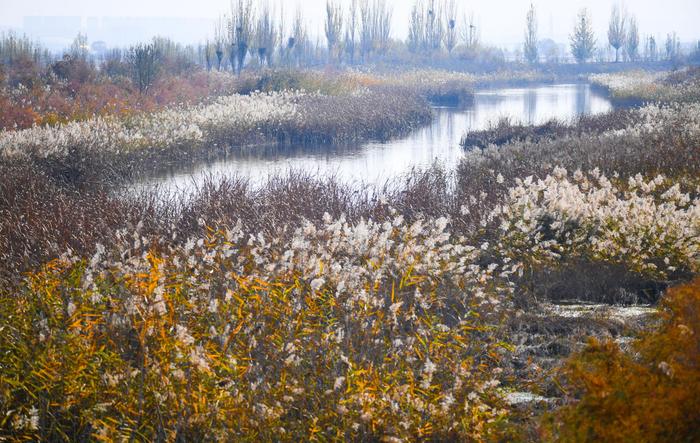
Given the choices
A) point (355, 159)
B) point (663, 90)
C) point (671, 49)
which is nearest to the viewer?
point (355, 159)

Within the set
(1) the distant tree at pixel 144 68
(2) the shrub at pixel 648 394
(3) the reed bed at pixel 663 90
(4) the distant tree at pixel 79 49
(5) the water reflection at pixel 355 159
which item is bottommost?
(5) the water reflection at pixel 355 159

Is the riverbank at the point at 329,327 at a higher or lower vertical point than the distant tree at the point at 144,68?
lower

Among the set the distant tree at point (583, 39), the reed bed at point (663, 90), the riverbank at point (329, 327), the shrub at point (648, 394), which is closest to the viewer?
the shrub at point (648, 394)

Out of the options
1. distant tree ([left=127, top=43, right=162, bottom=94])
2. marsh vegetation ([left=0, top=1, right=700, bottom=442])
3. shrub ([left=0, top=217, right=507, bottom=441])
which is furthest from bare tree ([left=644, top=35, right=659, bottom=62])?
shrub ([left=0, top=217, right=507, bottom=441])

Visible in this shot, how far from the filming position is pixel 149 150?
751 inches

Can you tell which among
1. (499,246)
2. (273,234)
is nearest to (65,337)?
(273,234)

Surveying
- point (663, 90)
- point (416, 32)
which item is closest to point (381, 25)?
point (416, 32)

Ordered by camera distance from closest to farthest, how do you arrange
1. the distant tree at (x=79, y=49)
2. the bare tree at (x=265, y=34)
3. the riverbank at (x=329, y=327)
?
the riverbank at (x=329, y=327) → the distant tree at (x=79, y=49) → the bare tree at (x=265, y=34)

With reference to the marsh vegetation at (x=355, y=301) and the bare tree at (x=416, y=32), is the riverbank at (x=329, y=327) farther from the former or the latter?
the bare tree at (x=416, y=32)

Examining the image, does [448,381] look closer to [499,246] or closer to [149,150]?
[499,246]

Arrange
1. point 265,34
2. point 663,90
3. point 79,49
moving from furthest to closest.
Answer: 1. point 79,49
2. point 265,34
3. point 663,90

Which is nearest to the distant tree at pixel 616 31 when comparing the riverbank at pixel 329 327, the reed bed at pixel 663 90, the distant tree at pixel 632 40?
the distant tree at pixel 632 40

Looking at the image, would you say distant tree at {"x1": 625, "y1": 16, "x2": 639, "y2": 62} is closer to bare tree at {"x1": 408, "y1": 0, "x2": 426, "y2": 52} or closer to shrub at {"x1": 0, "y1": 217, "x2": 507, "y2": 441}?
bare tree at {"x1": 408, "y1": 0, "x2": 426, "y2": 52}

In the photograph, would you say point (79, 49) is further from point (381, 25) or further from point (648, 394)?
point (648, 394)
